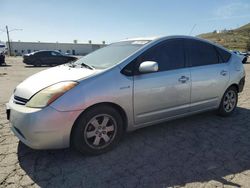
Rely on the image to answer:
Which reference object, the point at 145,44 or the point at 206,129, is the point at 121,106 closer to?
the point at 145,44

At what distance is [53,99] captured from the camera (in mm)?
2992

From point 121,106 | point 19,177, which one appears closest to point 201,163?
point 121,106

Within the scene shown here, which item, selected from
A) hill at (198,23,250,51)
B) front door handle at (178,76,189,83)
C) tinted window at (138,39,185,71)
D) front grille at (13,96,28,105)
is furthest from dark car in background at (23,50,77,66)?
hill at (198,23,250,51)

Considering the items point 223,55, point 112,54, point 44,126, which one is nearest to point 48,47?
point 223,55

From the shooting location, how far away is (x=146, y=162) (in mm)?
3254

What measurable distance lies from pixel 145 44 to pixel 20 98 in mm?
2018

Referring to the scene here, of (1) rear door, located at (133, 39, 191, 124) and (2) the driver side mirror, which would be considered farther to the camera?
(1) rear door, located at (133, 39, 191, 124)

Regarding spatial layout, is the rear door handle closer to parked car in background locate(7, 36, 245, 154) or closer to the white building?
parked car in background locate(7, 36, 245, 154)

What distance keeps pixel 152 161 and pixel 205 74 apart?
2.04m

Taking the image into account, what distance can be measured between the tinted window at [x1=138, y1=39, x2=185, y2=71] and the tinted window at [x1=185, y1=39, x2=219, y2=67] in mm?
202

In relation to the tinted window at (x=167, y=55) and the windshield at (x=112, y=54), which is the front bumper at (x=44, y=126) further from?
the tinted window at (x=167, y=55)

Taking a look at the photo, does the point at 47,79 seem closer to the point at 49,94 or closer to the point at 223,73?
the point at 49,94

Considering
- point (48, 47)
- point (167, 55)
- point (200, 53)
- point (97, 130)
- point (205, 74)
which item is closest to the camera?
point (97, 130)

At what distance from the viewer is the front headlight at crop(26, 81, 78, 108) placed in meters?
3.00
